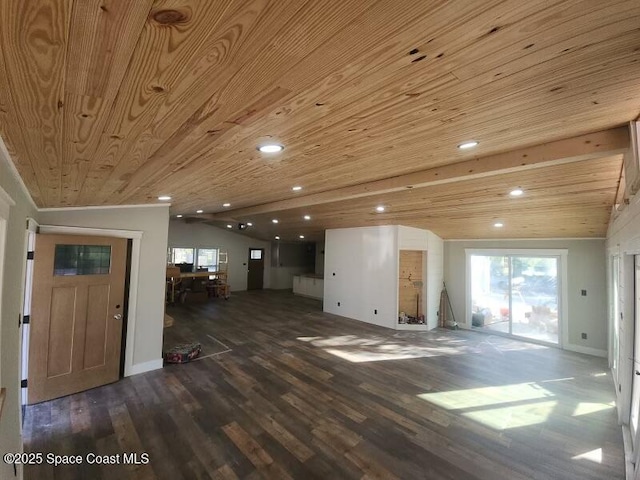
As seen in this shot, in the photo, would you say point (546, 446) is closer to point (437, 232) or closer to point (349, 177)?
point (349, 177)

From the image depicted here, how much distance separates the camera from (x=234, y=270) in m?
12.1

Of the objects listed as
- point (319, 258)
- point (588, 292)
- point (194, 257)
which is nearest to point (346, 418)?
point (588, 292)

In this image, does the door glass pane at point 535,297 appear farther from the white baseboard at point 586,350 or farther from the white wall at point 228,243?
the white wall at point 228,243

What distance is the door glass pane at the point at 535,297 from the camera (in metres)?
6.20

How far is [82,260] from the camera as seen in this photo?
3.66 meters

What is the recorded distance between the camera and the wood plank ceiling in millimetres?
686

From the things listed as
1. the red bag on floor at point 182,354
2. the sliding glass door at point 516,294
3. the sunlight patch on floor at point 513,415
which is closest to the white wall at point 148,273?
the red bag on floor at point 182,354

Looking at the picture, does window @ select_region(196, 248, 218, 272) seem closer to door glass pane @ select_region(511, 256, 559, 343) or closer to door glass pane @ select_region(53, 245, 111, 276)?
door glass pane @ select_region(53, 245, 111, 276)

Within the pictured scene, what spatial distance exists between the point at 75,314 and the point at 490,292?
Answer: 8204 mm

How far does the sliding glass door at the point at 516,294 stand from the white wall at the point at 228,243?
29.0ft

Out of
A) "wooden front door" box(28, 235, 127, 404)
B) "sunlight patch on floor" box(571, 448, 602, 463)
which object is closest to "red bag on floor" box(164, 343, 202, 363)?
"wooden front door" box(28, 235, 127, 404)

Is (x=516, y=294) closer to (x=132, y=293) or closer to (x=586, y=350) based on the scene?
(x=586, y=350)

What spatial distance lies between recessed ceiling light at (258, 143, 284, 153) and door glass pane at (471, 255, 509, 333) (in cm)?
689

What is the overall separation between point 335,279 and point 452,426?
549cm
